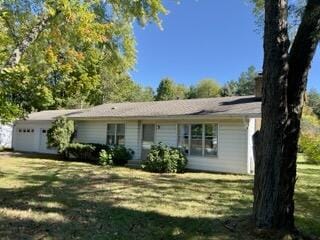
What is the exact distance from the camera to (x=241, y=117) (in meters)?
15.7

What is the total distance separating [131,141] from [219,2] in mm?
8745

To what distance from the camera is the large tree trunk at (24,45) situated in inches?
371

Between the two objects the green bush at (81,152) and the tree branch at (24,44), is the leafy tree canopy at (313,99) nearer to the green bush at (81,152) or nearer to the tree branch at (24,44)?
the green bush at (81,152)

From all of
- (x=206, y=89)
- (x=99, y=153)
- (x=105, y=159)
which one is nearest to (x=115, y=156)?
(x=105, y=159)

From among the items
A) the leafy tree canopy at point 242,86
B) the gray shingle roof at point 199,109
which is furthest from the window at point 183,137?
the leafy tree canopy at point 242,86

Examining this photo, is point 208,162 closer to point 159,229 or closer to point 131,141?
point 131,141

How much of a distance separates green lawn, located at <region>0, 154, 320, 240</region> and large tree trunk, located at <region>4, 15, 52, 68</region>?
3559 mm

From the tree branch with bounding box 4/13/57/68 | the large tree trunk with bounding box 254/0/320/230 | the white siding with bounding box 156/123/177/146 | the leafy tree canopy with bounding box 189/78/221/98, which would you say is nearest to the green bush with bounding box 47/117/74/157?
the white siding with bounding box 156/123/177/146

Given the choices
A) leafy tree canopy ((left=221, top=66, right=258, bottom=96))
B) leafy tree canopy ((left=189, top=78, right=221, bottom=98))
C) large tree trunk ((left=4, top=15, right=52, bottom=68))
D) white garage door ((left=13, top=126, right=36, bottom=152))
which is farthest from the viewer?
leafy tree canopy ((left=189, top=78, right=221, bottom=98))

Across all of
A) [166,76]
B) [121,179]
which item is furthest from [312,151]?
[166,76]

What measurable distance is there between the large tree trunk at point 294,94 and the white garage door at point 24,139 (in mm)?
24594

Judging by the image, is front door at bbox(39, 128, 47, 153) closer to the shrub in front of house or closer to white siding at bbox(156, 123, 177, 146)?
the shrub in front of house

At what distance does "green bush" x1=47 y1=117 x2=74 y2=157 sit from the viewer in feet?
72.3

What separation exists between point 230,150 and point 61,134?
10.8m
